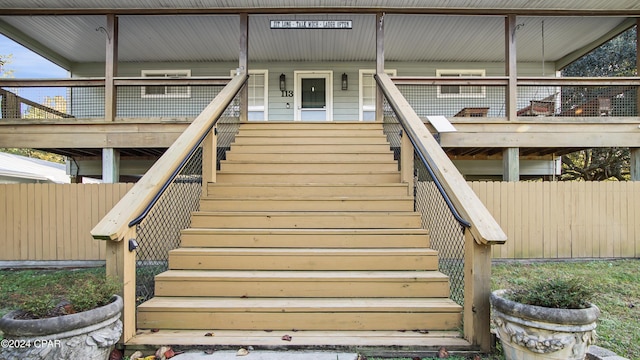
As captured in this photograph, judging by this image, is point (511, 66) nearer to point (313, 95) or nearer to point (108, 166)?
point (313, 95)

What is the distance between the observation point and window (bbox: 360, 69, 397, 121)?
9406mm

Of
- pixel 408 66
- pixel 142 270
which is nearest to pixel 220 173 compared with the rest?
pixel 142 270

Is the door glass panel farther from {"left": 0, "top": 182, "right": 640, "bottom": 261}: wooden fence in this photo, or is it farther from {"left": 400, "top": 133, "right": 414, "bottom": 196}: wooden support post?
{"left": 400, "top": 133, "right": 414, "bottom": 196}: wooden support post

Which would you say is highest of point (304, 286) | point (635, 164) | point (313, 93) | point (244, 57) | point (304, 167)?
point (313, 93)

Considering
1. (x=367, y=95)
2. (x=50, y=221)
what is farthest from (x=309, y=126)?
(x=50, y=221)

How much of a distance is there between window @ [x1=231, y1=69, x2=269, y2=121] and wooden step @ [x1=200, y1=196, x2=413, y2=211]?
5.78 m

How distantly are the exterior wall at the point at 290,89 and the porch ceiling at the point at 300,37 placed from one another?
0.18 metres

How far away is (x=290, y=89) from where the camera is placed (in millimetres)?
9469

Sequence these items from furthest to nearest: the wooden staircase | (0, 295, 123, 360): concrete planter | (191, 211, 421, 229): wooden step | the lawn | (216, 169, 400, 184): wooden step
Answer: (216, 169, 400, 184): wooden step → (191, 211, 421, 229): wooden step → the lawn → the wooden staircase → (0, 295, 123, 360): concrete planter

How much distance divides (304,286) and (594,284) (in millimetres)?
3277

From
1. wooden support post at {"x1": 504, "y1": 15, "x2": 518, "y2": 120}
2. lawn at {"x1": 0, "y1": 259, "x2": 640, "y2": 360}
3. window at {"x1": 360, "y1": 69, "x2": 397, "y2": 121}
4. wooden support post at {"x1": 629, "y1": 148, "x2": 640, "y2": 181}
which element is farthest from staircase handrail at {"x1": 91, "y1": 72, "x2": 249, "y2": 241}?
wooden support post at {"x1": 629, "y1": 148, "x2": 640, "y2": 181}

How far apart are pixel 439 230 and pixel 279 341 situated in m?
2.90

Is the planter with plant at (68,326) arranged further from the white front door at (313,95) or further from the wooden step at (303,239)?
the white front door at (313,95)

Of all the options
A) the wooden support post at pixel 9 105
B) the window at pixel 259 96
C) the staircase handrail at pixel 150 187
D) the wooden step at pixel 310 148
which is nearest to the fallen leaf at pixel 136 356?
the staircase handrail at pixel 150 187
